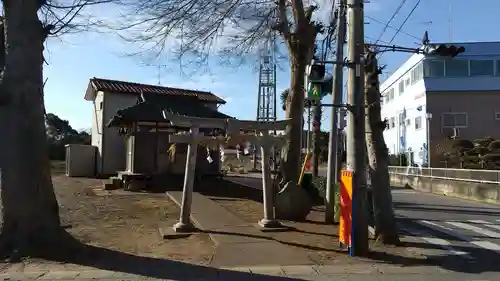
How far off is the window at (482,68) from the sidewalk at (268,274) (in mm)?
32877

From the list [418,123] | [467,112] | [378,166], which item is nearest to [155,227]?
[378,166]

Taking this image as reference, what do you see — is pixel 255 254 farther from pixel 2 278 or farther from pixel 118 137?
pixel 118 137

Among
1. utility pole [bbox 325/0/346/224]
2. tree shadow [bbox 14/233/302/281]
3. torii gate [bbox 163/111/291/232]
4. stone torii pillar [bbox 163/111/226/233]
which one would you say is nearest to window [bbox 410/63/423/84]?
utility pole [bbox 325/0/346/224]

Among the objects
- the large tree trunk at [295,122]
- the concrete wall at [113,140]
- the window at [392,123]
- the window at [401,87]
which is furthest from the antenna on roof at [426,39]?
the window at [392,123]

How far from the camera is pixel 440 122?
3825 cm

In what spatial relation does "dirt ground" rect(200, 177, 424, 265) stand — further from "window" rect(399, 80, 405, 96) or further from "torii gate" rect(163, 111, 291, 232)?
"window" rect(399, 80, 405, 96)

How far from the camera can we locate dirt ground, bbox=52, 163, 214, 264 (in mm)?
10062

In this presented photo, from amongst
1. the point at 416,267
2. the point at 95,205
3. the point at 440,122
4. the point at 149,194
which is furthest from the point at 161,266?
the point at 440,122

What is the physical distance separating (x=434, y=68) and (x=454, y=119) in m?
4.17

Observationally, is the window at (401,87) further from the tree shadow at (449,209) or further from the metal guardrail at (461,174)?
the tree shadow at (449,209)

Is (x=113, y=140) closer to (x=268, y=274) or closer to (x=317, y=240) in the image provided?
(x=317, y=240)

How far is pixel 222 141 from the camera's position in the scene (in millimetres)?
→ 13203

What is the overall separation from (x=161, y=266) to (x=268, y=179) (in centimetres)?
480

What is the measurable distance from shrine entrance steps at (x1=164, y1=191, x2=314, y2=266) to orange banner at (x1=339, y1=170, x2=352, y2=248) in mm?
887
